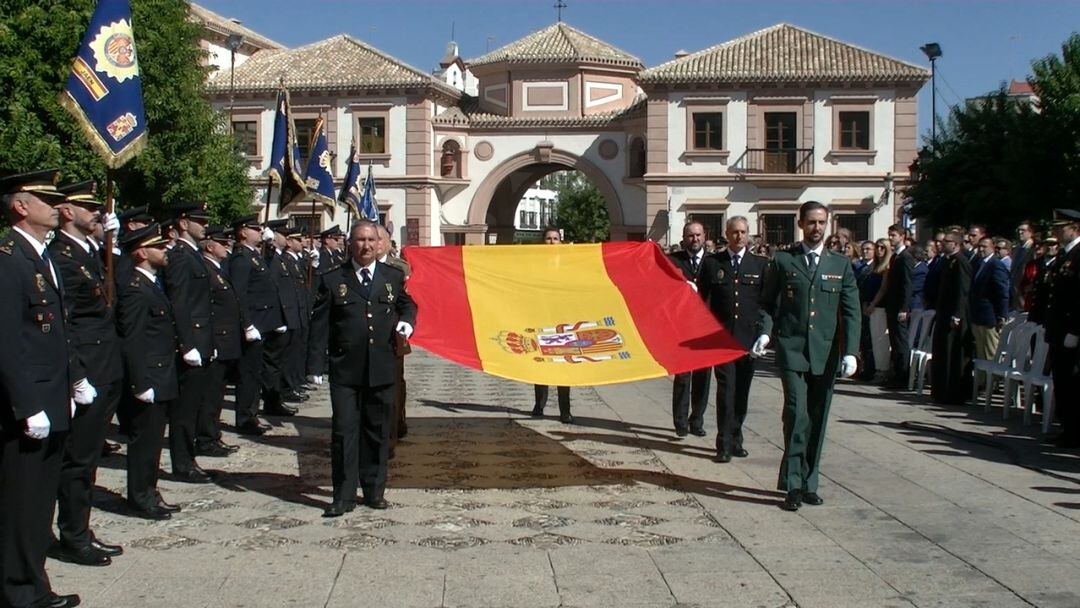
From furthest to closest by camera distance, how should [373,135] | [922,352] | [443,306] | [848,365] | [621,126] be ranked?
[373,135] → [621,126] → [922,352] → [443,306] → [848,365]

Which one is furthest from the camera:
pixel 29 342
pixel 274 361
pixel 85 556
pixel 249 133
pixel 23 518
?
pixel 249 133

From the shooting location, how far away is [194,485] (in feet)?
30.1

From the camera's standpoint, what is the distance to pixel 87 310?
7.11m

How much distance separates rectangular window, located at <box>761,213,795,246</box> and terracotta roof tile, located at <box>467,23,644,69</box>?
9608mm

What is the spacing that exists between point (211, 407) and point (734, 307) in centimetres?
483

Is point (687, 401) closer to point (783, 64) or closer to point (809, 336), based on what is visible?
point (809, 336)

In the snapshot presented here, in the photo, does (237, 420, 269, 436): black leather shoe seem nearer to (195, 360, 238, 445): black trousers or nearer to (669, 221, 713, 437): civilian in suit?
(195, 360, 238, 445): black trousers

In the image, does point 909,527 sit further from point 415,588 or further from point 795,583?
point 415,588

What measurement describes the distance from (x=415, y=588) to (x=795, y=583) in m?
2.09

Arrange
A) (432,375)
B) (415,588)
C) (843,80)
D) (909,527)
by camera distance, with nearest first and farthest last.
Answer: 1. (415,588)
2. (909,527)
3. (432,375)
4. (843,80)

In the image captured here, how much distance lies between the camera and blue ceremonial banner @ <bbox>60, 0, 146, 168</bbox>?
9.06 metres

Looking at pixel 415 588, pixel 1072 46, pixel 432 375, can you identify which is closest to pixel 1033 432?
pixel 415 588

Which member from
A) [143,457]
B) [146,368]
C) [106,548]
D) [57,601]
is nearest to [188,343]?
[146,368]

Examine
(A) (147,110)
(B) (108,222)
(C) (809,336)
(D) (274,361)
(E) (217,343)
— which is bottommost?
(D) (274,361)
